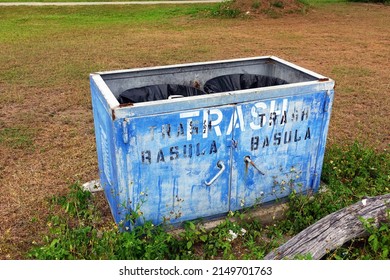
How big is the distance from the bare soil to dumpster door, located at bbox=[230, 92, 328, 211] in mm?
1277

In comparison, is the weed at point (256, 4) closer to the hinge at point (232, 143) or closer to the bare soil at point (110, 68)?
the bare soil at point (110, 68)

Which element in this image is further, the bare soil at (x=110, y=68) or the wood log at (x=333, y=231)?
the bare soil at (x=110, y=68)

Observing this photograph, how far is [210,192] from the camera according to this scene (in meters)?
3.08

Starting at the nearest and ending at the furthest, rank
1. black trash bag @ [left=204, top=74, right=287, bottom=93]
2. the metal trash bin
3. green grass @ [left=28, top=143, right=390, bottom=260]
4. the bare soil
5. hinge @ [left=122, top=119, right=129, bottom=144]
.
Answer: hinge @ [left=122, top=119, right=129, bottom=144], the metal trash bin, green grass @ [left=28, top=143, right=390, bottom=260], black trash bag @ [left=204, top=74, right=287, bottom=93], the bare soil

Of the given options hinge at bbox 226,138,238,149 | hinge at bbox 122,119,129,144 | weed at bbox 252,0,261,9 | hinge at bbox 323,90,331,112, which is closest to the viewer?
hinge at bbox 122,119,129,144

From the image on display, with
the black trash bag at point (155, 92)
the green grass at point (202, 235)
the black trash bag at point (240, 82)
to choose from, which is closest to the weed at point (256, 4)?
the black trash bag at point (240, 82)

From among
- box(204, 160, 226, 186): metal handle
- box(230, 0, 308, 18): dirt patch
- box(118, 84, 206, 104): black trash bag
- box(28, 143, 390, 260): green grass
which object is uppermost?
box(118, 84, 206, 104): black trash bag

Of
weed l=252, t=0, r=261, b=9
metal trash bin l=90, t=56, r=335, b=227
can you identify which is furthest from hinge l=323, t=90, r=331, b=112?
weed l=252, t=0, r=261, b=9

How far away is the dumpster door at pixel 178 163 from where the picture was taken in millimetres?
2693

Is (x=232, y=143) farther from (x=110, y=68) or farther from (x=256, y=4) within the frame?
(x=256, y=4)

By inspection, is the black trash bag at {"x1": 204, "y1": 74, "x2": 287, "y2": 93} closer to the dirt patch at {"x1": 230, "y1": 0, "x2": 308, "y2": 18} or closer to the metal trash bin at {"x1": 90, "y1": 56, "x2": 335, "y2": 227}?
the metal trash bin at {"x1": 90, "y1": 56, "x2": 335, "y2": 227}

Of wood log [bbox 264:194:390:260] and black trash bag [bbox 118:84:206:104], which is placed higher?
black trash bag [bbox 118:84:206:104]

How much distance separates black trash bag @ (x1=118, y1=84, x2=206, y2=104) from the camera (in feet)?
10.7

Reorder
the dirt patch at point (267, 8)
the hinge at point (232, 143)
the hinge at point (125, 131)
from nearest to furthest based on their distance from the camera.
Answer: the hinge at point (125, 131)
the hinge at point (232, 143)
the dirt patch at point (267, 8)
